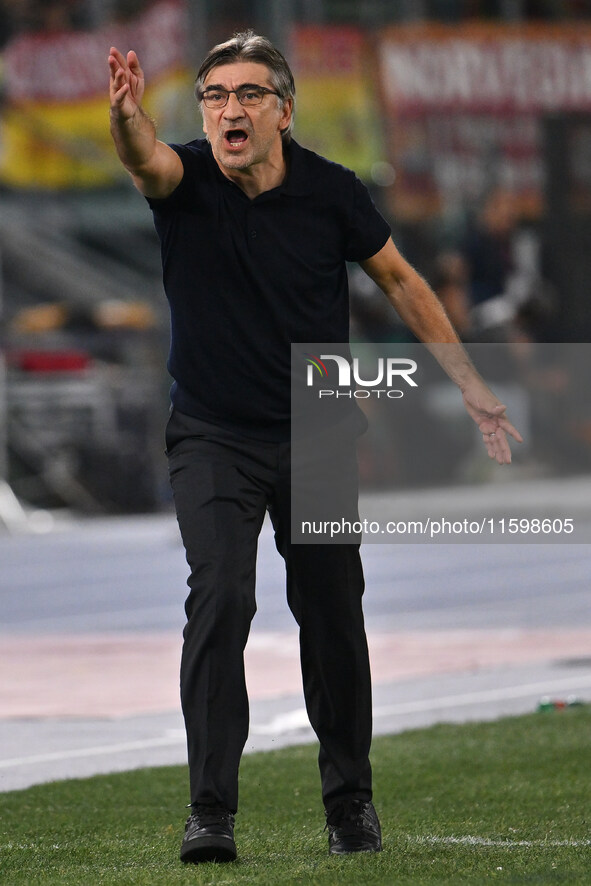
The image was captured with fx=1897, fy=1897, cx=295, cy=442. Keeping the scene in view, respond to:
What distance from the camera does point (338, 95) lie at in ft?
80.2

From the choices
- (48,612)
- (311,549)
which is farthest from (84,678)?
(311,549)

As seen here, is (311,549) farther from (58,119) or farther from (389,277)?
(58,119)

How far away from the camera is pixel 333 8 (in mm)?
25562

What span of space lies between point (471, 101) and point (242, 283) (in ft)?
68.6

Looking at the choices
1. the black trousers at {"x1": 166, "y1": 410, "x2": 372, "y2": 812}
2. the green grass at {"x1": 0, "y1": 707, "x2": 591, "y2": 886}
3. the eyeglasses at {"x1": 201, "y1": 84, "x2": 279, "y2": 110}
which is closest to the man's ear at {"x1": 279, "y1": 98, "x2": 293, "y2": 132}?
the eyeglasses at {"x1": 201, "y1": 84, "x2": 279, "y2": 110}

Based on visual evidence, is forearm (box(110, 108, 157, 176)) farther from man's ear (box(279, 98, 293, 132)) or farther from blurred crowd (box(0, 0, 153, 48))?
blurred crowd (box(0, 0, 153, 48))

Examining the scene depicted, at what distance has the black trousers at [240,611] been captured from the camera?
4.75 meters

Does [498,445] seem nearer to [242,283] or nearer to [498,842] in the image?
[242,283]

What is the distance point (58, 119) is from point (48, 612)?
12638mm

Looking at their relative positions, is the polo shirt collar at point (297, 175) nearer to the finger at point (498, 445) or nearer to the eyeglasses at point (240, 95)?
the eyeglasses at point (240, 95)

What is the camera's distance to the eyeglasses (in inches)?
187

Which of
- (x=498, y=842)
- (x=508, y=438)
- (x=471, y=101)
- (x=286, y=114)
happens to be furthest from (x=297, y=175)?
(x=471, y=101)

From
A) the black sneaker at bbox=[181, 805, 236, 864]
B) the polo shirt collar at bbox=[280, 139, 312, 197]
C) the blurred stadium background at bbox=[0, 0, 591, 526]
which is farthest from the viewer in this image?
the blurred stadium background at bbox=[0, 0, 591, 526]

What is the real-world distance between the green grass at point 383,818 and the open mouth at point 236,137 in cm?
181
